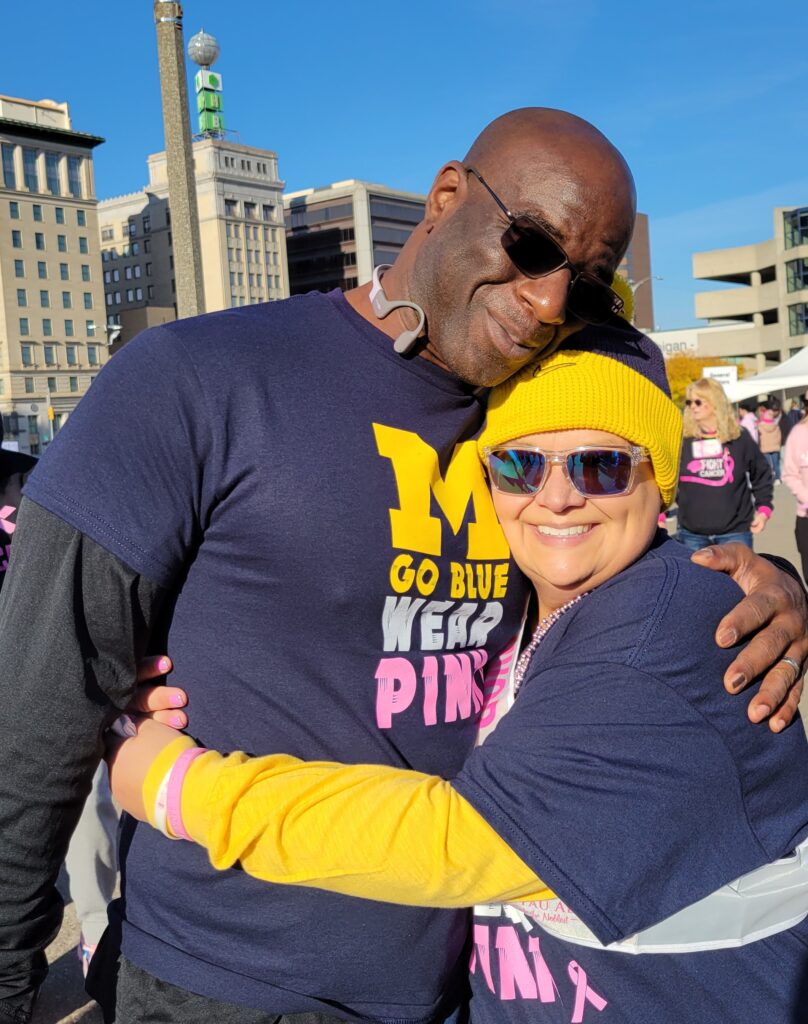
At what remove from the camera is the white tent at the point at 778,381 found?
2367 centimetres

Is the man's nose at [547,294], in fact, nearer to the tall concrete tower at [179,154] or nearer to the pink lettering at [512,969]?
the pink lettering at [512,969]

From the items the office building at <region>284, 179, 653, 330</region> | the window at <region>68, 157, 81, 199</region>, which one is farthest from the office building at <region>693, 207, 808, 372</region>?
the window at <region>68, 157, 81, 199</region>

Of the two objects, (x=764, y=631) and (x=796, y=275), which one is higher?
(x=796, y=275)

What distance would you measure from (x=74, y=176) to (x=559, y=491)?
325ft

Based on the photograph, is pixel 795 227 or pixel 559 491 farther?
pixel 795 227

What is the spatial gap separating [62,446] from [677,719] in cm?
103

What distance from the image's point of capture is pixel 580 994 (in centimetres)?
170

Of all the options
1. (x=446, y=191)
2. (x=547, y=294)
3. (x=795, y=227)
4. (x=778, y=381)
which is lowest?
(x=547, y=294)

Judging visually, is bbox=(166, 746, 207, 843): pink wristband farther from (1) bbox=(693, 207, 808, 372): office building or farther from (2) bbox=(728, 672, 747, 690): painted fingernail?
(1) bbox=(693, 207, 808, 372): office building

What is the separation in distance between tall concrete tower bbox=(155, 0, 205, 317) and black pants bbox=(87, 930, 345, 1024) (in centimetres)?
866

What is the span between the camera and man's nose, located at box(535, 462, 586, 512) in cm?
189

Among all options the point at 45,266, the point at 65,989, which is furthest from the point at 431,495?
the point at 45,266

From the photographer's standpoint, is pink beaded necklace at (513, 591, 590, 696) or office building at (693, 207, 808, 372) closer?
pink beaded necklace at (513, 591, 590, 696)

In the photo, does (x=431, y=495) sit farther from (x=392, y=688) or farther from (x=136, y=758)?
(x=136, y=758)
